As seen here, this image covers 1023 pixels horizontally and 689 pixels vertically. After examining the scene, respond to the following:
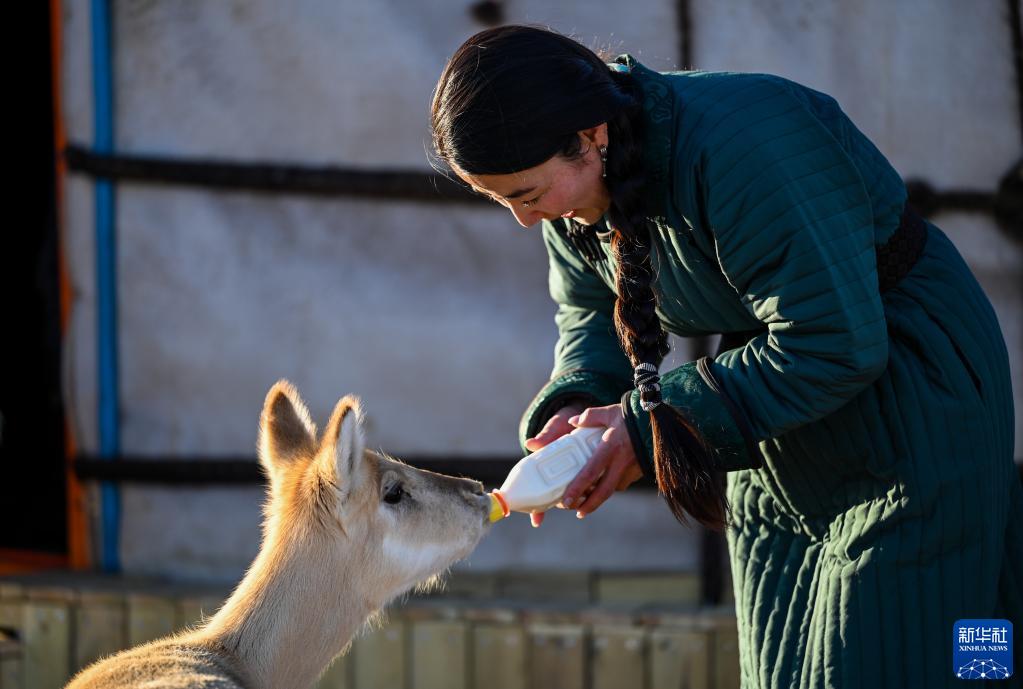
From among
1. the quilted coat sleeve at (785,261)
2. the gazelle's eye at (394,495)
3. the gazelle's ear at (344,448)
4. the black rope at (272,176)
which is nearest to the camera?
the quilted coat sleeve at (785,261)

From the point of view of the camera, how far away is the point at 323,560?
3.11 meters

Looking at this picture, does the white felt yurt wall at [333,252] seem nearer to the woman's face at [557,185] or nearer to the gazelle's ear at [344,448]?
the gazelle's ear at [344,448]

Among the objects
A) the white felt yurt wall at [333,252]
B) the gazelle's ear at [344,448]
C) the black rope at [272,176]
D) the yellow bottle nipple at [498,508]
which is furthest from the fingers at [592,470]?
the black rope at [272,176]

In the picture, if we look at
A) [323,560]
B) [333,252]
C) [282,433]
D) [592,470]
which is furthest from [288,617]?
[333,252]

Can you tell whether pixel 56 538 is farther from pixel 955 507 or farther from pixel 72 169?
pixel 955 507

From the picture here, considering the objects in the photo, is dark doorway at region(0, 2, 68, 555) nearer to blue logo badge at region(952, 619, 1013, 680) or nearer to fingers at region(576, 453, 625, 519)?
fingers at region(576, 453, 625, 519)

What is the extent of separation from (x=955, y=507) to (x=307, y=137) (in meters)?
3.39

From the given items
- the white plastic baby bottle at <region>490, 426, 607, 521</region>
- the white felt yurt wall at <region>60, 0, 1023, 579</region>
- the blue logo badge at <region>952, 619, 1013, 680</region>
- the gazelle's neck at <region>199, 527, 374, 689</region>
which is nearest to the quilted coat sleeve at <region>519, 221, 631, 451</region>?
the white plastic baby bottle at <region>490, 426, 607, 521</region>

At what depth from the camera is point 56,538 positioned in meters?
6.62

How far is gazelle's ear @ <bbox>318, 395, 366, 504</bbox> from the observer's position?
9.76 feet

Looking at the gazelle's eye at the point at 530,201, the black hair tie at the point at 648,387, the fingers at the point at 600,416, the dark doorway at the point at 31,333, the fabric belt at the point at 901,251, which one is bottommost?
the dark doorway at the point at 31,333

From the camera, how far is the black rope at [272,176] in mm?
5172

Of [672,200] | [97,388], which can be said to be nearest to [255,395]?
[97,388]

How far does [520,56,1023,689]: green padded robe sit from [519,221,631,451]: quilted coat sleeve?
0.94 ft
